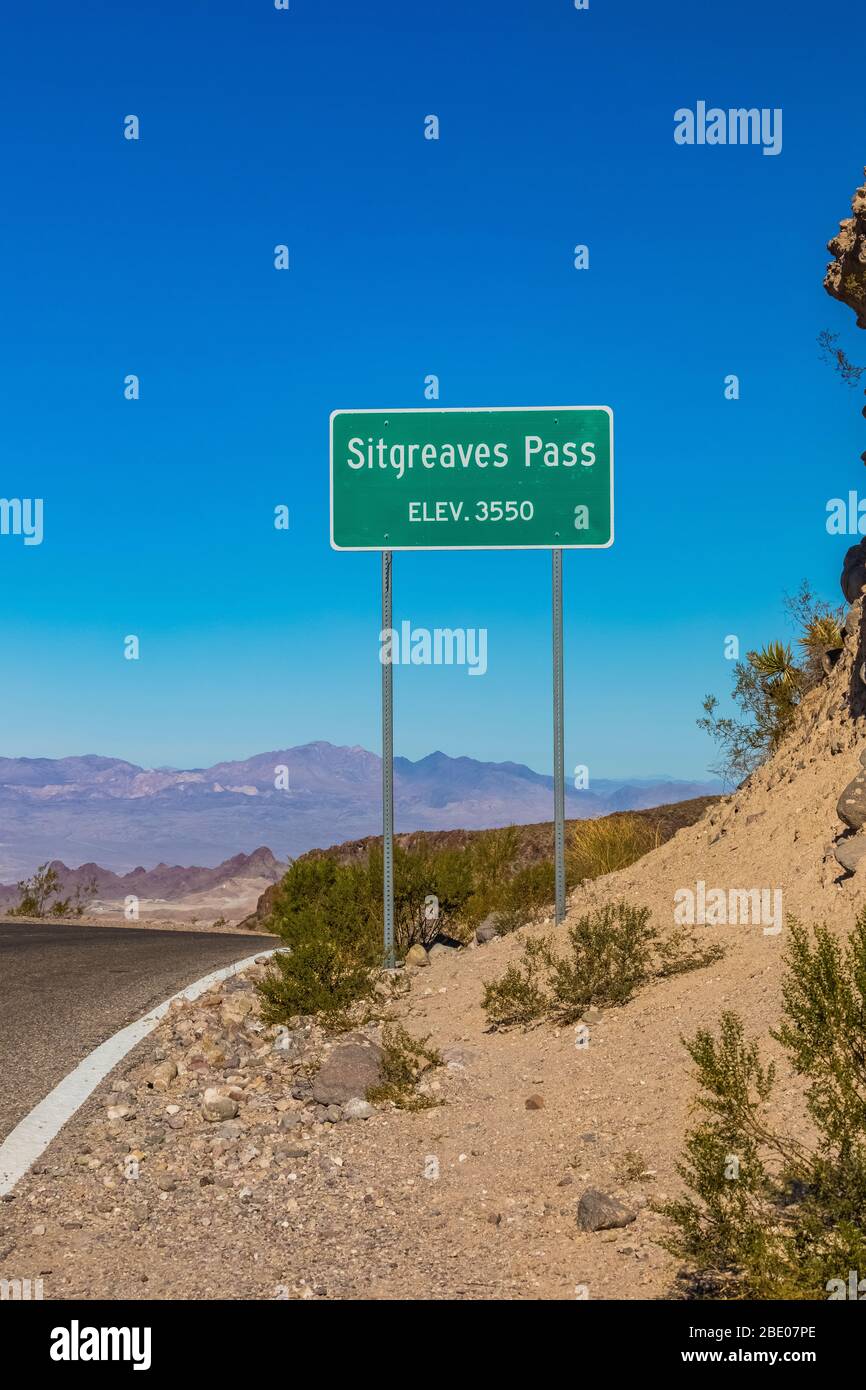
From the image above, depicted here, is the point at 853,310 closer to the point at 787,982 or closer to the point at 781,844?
the point at 781,844

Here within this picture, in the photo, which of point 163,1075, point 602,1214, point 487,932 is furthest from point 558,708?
point 602,1214

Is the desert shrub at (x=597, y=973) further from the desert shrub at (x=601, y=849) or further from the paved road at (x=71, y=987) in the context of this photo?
the desert shrub at (x=601, y=849)

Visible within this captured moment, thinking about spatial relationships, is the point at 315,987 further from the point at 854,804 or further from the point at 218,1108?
the point at 854,804

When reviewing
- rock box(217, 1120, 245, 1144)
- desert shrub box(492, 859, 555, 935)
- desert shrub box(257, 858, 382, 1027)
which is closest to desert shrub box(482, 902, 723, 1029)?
desert shrub box(257, 858, 382, 1027)

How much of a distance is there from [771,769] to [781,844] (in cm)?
251

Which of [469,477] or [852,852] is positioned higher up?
[469,477]

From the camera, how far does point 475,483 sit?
11484mm

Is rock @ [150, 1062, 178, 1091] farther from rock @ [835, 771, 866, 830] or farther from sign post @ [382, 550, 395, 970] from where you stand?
rock @ [835, 771, 866, 830]

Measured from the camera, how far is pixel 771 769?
41.0 feet

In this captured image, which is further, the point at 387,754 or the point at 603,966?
the point at 387,754

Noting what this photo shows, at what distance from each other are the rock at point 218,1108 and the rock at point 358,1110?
2.22 feet

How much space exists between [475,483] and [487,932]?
15.9 feet

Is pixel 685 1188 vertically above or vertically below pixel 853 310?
below
